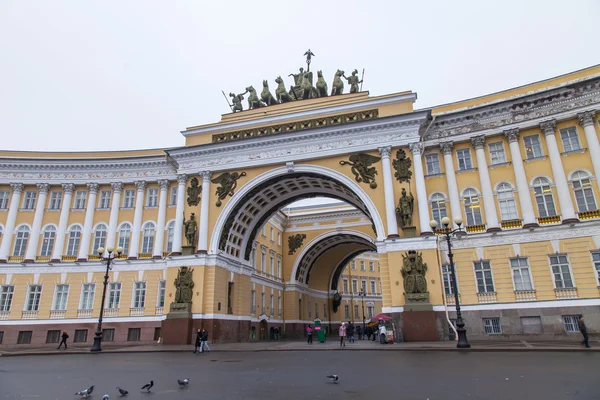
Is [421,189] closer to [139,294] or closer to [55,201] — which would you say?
[139,294]

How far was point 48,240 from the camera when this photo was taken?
34250 mm

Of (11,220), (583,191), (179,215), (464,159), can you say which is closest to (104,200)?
(11,220)

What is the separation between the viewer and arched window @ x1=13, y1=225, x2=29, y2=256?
33.8 m

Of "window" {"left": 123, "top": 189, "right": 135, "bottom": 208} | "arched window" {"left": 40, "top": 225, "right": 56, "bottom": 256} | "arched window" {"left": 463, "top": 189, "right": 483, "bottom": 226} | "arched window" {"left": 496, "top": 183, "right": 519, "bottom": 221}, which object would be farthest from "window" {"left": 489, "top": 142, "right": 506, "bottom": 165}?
"arched window" {"left": 40, "top": 225, "right": 56, "bottom": 256}

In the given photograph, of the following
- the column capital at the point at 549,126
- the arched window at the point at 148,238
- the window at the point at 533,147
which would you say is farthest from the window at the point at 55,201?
the column capital at the point at 549,126

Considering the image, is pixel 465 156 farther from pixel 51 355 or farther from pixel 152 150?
pixel 51 355

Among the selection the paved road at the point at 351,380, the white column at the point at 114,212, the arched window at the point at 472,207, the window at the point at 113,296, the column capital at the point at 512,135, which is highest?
the column capital at the point at 512,135

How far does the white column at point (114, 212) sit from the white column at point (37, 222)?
5726 millimetres

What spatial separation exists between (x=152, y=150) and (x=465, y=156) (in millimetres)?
25766

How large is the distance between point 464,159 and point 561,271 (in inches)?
361

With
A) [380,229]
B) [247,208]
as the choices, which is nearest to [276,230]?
[247,208]

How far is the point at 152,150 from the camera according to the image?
3544 centimetres

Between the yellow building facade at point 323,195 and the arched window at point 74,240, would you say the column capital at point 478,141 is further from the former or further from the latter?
the arched window at point 74,240

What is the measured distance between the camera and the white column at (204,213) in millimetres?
30406
